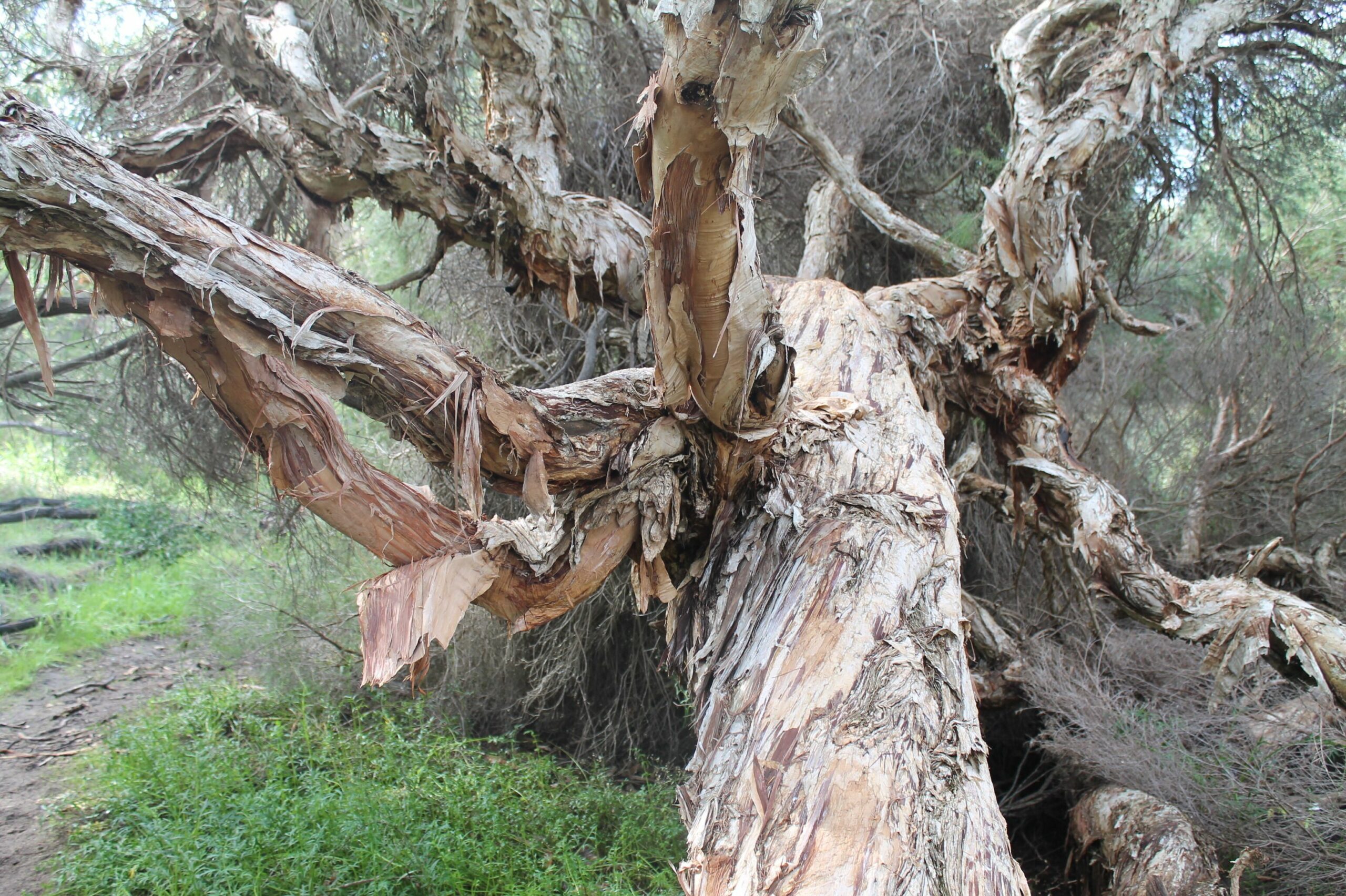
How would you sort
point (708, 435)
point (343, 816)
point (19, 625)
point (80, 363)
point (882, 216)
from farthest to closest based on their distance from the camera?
point (19, 625) → point (80, 363) → point (882, 216) → point (343, 816) → point (708, 435)

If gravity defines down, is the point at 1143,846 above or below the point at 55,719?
above

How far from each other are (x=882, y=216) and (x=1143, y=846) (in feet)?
10.2

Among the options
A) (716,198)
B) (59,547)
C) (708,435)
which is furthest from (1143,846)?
(59,547)

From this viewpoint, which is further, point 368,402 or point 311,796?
point 311,796

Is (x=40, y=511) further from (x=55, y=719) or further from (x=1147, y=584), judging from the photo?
(x=1147, y=584)

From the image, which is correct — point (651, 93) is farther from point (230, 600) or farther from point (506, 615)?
point (230, 600)

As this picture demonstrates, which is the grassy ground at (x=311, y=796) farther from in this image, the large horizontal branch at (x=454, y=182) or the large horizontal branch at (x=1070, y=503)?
the large horizontal branch at (x=454, y=182)

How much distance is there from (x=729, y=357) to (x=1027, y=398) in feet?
7.50

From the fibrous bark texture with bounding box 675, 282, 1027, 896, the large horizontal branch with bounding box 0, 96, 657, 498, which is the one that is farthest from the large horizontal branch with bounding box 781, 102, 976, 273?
the large horizontal branch with bounding box 0, 96, 657, 498

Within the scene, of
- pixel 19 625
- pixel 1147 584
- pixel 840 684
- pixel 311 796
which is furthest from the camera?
pixel 19 625

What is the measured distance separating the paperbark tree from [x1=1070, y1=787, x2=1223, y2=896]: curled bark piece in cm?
6

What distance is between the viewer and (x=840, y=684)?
1.69 meters

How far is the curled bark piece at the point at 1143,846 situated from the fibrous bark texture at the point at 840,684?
186 centimetres

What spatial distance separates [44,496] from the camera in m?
11.0
